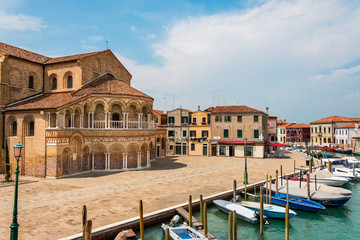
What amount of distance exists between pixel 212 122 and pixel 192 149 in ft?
19.8

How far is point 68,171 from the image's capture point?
83.4 feet

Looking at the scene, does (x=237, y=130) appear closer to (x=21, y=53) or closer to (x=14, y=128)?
(x=14, y=128)

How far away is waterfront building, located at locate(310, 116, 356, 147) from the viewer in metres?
71.9

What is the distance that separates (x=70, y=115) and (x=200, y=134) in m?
23.5

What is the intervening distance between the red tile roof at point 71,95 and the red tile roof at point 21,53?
4475 millimetres

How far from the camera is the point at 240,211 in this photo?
634 inches

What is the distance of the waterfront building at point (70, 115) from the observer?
2472 centimetres

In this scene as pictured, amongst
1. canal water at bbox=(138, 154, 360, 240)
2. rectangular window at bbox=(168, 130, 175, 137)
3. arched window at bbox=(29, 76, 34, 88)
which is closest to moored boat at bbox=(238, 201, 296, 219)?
canal water at bbox=(138, 154, 360, 240)

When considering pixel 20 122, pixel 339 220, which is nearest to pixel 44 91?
pixel 20 122

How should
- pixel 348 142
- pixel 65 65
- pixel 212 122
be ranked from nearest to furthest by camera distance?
pixel 65 65, pixel 212 122, pixel 348 142

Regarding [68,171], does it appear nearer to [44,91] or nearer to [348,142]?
[44,91]

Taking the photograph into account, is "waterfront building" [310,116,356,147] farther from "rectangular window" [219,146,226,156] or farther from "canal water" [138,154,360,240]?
"canal water" [138,154,360,240]

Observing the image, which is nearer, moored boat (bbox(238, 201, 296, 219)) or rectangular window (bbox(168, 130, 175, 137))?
moored boat (bbox(238, 201, 296, 219))

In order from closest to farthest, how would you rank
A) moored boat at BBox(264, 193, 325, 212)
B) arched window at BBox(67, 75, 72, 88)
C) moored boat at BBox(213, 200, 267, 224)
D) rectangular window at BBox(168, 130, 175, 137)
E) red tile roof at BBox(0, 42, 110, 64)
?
moored boat at BBox(213, 200, 267, 224), moored boat at BBox(264, 193, 325, 212), red tile roof at BBox(0, 42, 110, 64), arched window at BBox(67, 75, 72, 88), rectangular window at BBox(168, 130, 175, 137)
